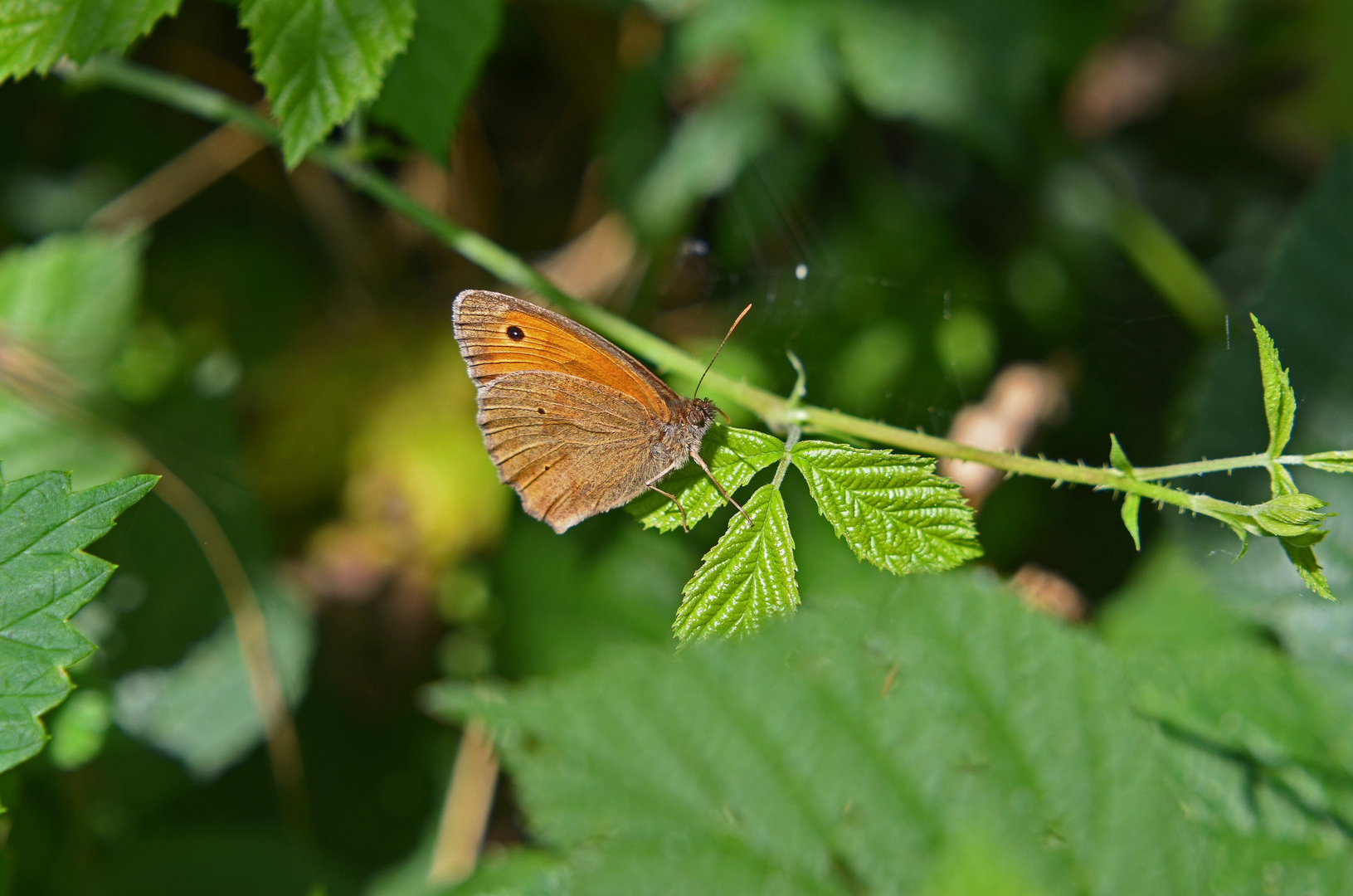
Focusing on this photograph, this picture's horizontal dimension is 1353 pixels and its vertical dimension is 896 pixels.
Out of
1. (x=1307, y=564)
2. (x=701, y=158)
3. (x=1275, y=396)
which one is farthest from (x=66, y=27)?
(x=1307, y=564)

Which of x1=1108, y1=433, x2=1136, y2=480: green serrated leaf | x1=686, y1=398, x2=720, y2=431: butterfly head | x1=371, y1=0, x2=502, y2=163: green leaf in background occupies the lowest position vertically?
x1=686, y1=398, x2=720, y2=431: butterfly head

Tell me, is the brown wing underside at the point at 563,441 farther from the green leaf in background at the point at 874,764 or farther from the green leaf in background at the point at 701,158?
the green leaf in background at the point at 701,158

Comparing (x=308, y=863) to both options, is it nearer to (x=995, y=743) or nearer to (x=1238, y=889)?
(x=995, y=743)

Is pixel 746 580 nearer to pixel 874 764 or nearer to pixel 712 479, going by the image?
pixel 712 479

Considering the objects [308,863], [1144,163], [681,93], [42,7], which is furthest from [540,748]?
[1144,163]

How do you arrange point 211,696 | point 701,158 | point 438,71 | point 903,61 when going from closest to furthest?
1. point 438,71
2. point 211,696
3. point 903,61
4. point 701,158

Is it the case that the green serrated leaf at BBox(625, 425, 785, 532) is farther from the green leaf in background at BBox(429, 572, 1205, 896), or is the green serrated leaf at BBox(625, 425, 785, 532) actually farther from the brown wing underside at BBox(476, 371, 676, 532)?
the green leaf in background at BBox(429, 572, 1205, 896)

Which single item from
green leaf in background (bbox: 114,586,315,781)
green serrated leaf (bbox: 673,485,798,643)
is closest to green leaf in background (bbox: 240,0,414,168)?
green serrated leaf (bbox: 673,485,798,643)
